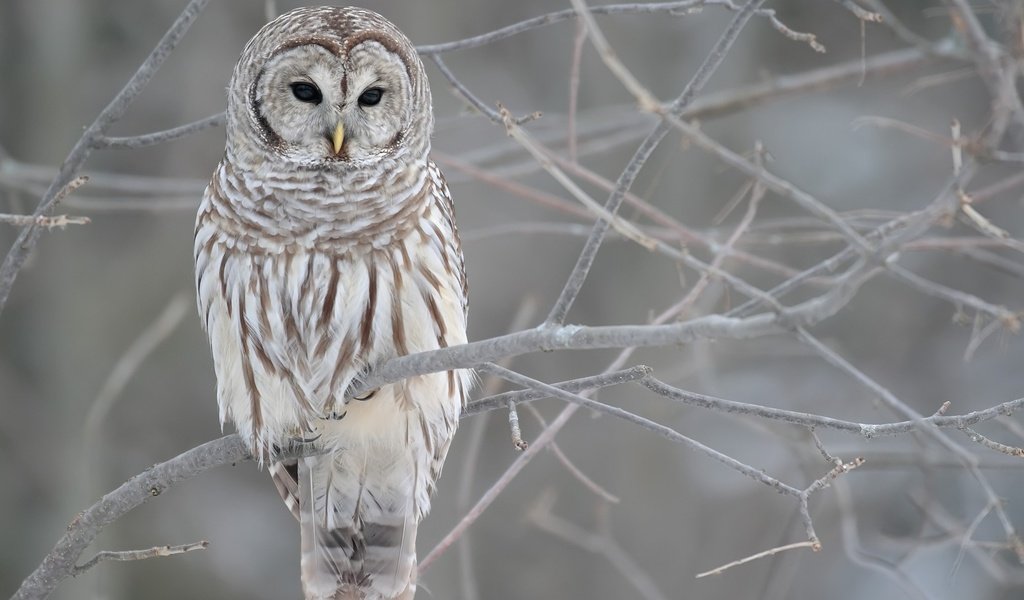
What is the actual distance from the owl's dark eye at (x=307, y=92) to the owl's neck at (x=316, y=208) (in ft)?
0.82

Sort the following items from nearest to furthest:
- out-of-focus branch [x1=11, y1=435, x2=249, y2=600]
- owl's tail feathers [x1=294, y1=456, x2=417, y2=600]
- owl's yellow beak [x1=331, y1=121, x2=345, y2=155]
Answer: out-of-focus branch [x1=11, y1=435, x2=249, y2=600] → owl's yellow beak [x1=331, y1=121, x2=345, y2=155] → owl's tail feathers [x1=294, y1=456, x2=417, y2=600]

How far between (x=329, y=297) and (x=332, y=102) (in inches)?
26.6

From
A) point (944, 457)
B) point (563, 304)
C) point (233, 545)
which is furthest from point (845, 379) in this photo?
point (563, 304)

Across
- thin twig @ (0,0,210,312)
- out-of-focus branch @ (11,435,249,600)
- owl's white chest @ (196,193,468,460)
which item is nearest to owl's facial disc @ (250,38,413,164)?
owl's white chest @ (196,193,468,460)

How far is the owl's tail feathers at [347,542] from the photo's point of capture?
4547mm

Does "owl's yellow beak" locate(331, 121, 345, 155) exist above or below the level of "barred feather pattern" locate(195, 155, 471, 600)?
above

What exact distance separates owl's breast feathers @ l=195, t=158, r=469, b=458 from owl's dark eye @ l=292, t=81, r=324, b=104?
302 mm

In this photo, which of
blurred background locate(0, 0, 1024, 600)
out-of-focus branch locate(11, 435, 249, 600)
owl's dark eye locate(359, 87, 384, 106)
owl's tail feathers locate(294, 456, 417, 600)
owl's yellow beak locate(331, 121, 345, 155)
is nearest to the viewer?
out-of-focus branch locate(11, 435, 249, 600)

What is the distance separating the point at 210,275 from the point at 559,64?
5.46 m

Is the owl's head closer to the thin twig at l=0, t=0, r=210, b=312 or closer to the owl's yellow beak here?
the owl's yellow beak

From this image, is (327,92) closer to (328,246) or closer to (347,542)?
(328,246)

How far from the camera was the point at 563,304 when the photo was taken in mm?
2594

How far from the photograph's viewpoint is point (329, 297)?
3871mm

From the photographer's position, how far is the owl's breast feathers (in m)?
3.89
